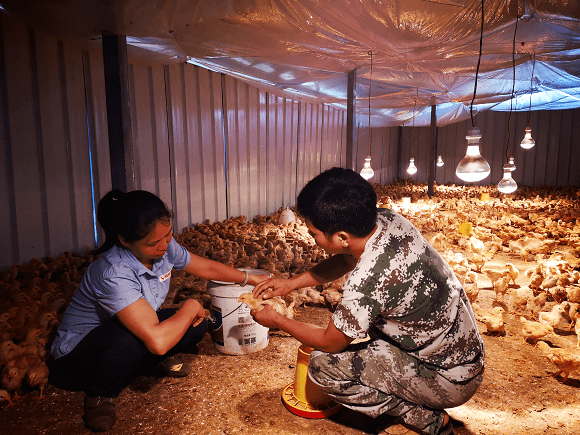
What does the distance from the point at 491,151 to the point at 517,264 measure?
11982mm

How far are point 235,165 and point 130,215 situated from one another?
537 centimetres

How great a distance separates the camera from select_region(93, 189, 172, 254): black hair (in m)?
1.96

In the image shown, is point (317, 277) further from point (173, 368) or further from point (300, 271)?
point (300, 271)

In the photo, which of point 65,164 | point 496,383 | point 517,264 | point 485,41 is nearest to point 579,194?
point 517,264

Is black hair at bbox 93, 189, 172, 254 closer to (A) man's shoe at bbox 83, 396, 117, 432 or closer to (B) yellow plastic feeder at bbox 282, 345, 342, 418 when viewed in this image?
(A) man's shoe at bbox 83, 396, 117, 432

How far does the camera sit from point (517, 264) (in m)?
5.30

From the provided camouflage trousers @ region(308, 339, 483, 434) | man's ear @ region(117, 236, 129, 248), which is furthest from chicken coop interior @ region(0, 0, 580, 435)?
man's ear @ region(117, 236, 129, 248)

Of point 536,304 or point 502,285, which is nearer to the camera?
point 536,304

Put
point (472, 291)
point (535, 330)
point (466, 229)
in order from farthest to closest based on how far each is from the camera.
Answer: point (466, 229) → point (472, 291) → point (535, 330)

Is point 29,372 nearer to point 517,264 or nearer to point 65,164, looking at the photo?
point 65,164

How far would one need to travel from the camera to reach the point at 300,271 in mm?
4625

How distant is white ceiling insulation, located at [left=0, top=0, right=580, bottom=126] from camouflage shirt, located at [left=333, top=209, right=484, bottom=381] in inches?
100

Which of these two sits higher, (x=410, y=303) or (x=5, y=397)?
(x=410, y=303)

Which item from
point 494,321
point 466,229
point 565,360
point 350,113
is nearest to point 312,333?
point 565,360
